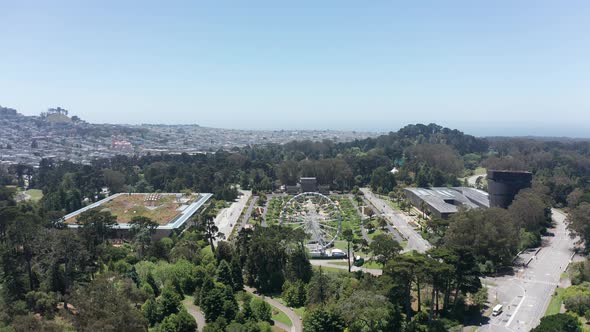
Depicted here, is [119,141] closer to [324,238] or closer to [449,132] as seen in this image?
[449,132]

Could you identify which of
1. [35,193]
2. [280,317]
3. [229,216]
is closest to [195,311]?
[280,317]

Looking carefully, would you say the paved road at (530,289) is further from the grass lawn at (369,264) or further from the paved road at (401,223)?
the paved road at (401,223)

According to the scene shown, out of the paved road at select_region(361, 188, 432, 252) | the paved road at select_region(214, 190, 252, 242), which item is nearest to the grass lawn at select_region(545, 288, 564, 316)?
the paved road at select_region(361, 188, 432, 252)

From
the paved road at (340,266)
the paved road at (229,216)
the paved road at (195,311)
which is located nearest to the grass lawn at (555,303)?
the paved road at (340,266)

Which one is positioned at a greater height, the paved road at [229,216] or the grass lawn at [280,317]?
the paved road at [229,216]

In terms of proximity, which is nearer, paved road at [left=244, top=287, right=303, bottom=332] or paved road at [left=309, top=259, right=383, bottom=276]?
paved road at [left=244, top=287, right=303, bottom=332]

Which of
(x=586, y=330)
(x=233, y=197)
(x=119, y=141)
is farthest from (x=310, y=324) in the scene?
(x=119, y=141)

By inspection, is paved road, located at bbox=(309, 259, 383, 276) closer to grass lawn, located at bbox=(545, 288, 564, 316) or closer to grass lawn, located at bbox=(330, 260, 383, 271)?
grass lawn, located at bbox=(330, 260, 383, 271)
